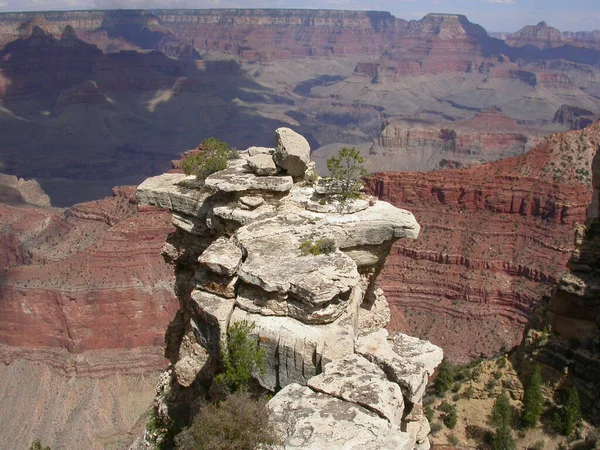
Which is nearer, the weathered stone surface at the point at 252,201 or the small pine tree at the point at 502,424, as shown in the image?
the weathered stone surface at the point at 252,201

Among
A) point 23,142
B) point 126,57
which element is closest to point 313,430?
point 23,142

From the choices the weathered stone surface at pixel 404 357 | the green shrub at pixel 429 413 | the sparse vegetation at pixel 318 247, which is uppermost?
the sparse vegetation at pixel 318 247

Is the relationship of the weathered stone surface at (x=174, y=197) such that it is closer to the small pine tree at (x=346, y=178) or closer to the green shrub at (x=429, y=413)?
the small pine tree at (x=346, y=178)

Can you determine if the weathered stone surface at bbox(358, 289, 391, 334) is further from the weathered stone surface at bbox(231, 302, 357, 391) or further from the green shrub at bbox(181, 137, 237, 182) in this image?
the green shrub at bbox(181, 137, 237, 182)

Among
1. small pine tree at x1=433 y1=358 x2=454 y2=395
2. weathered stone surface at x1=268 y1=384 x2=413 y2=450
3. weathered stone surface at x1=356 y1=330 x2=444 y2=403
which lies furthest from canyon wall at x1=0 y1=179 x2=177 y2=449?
weathered stone surface at x1=268 y1=384 x2=413 y2=450

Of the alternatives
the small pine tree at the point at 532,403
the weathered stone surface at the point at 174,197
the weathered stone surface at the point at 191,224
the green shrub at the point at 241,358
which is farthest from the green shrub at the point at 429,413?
the green shrub at the point at 241,358

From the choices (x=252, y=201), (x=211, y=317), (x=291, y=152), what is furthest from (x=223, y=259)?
(x=291, y=152)

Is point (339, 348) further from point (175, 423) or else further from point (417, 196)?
point (417, 196)
